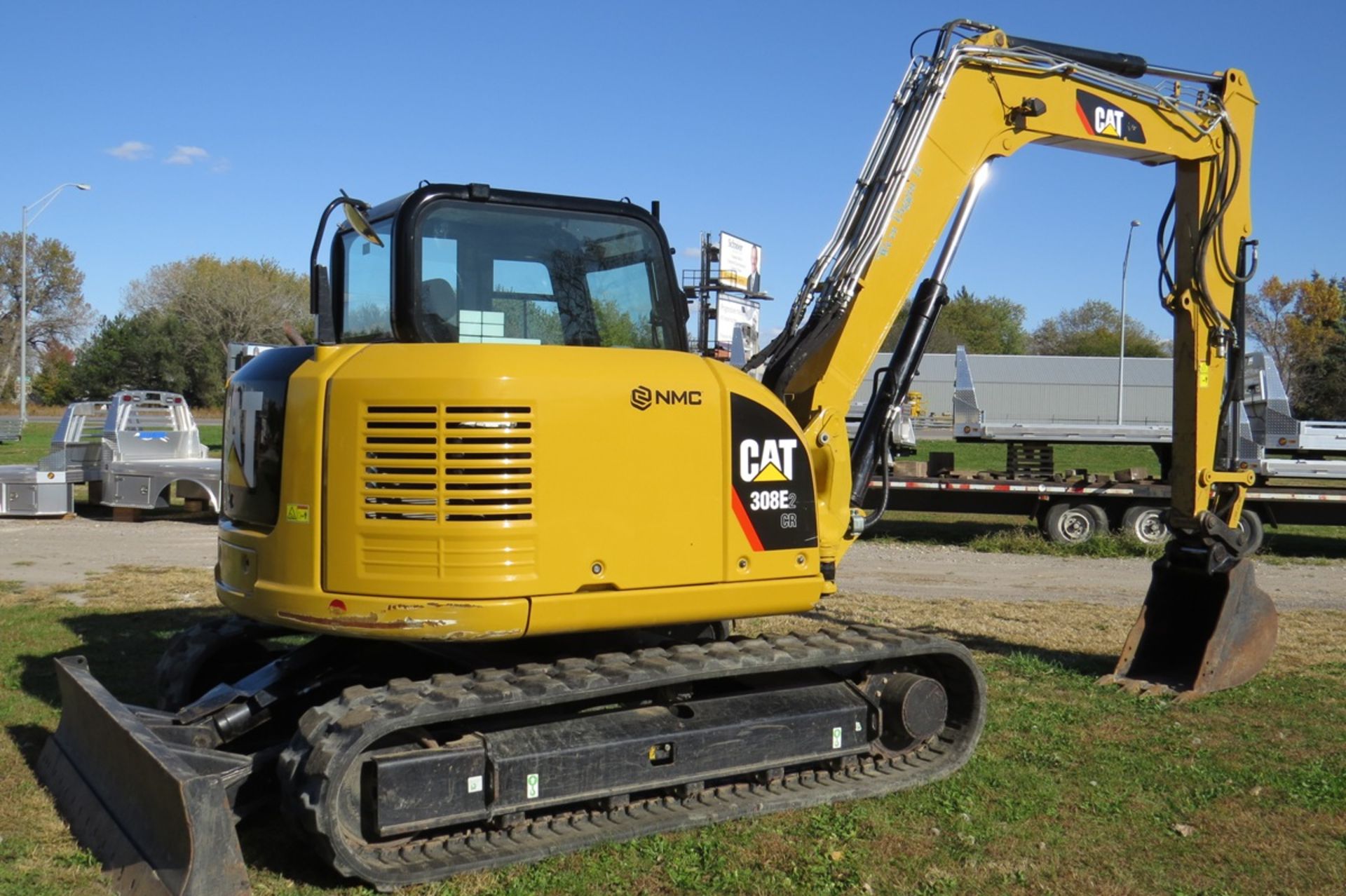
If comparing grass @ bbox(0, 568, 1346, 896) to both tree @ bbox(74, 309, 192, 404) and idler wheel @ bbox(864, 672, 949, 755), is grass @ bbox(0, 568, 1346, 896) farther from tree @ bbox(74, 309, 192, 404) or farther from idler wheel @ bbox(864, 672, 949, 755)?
tree @ bbox(74, 309, 192, 404)

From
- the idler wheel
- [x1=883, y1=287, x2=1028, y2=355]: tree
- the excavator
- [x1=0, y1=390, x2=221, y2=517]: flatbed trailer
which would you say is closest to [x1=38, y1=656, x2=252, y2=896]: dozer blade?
the excavator

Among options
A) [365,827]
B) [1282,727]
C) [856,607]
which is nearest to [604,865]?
[365,827]

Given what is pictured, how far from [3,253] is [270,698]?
7248 centimetres

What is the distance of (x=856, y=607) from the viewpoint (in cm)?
1173

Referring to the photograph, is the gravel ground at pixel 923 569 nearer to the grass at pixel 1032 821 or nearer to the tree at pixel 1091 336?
the grass at pixel 1032 821

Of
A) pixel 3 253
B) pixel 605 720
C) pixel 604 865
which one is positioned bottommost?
pixel 604 865

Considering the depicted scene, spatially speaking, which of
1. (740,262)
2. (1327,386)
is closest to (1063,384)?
(1327,386)

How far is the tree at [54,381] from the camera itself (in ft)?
229

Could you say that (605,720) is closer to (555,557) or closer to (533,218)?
(555,557)

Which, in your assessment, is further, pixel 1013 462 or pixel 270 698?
pixel 1013 462

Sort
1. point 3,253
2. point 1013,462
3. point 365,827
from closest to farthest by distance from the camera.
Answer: point 365,827 → point 1013,462 → point 3,253

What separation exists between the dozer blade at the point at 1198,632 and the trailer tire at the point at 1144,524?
323 inches

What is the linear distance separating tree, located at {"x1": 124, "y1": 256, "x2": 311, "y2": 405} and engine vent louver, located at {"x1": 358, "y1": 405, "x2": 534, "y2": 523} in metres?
58.1

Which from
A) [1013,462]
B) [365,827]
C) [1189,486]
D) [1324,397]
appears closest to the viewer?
[365,827]
